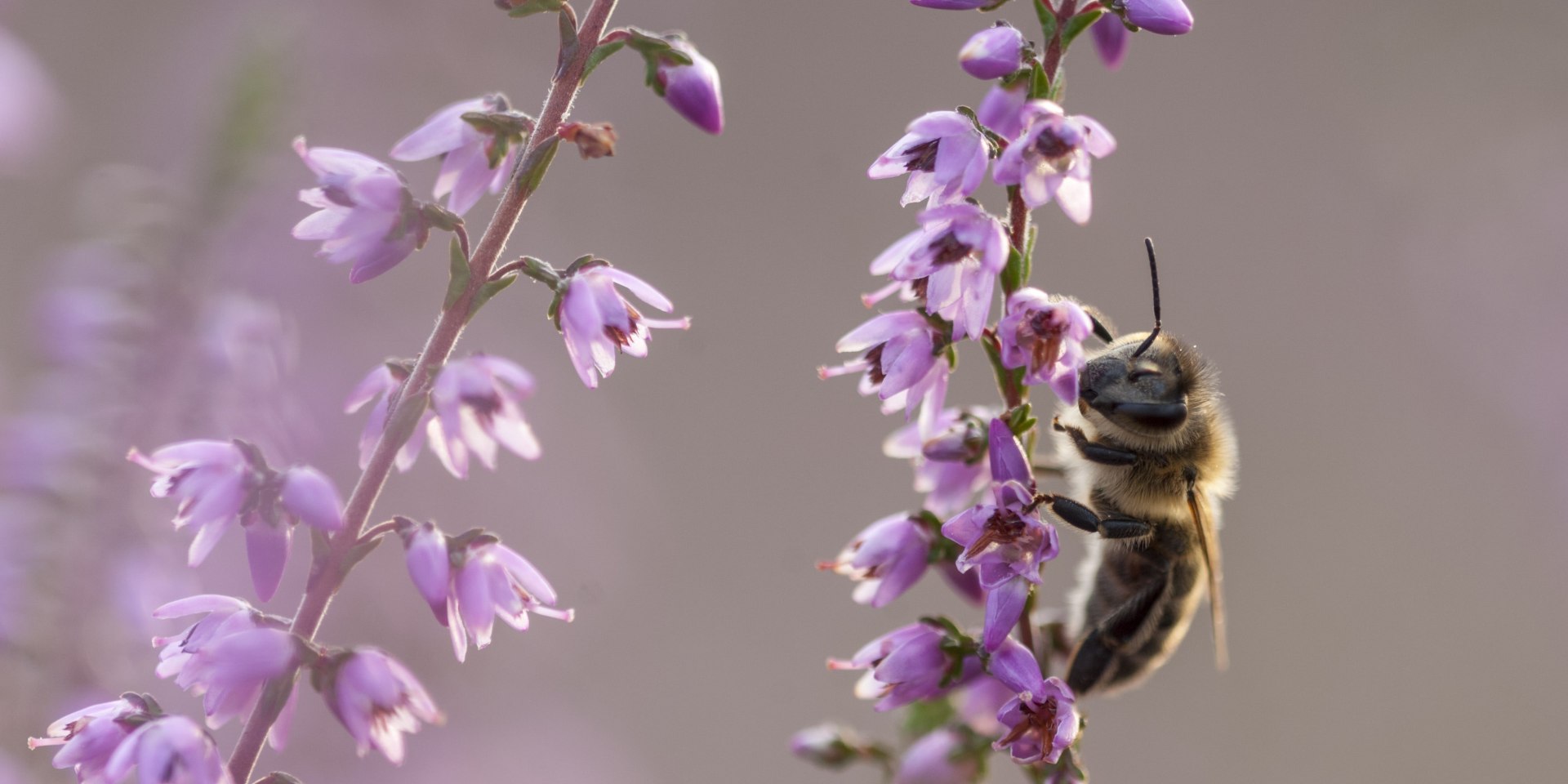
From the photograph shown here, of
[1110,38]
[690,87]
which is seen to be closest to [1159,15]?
[1110,38]

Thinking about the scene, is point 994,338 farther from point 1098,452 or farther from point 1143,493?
point 1143,493

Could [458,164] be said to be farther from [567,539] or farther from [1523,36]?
[1523,36]

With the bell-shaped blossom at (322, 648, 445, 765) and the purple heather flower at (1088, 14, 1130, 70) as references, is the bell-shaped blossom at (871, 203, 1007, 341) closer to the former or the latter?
the purple heather flower at (1088, 14, 1130, 70)

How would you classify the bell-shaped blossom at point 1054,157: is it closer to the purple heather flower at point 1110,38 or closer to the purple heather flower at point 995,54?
the purple heather flower at point 995,54

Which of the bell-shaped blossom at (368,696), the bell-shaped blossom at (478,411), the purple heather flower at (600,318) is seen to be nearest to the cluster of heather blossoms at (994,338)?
the purple heather flower at (600,318)

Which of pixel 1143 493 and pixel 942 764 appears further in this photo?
pixel 1143 493
